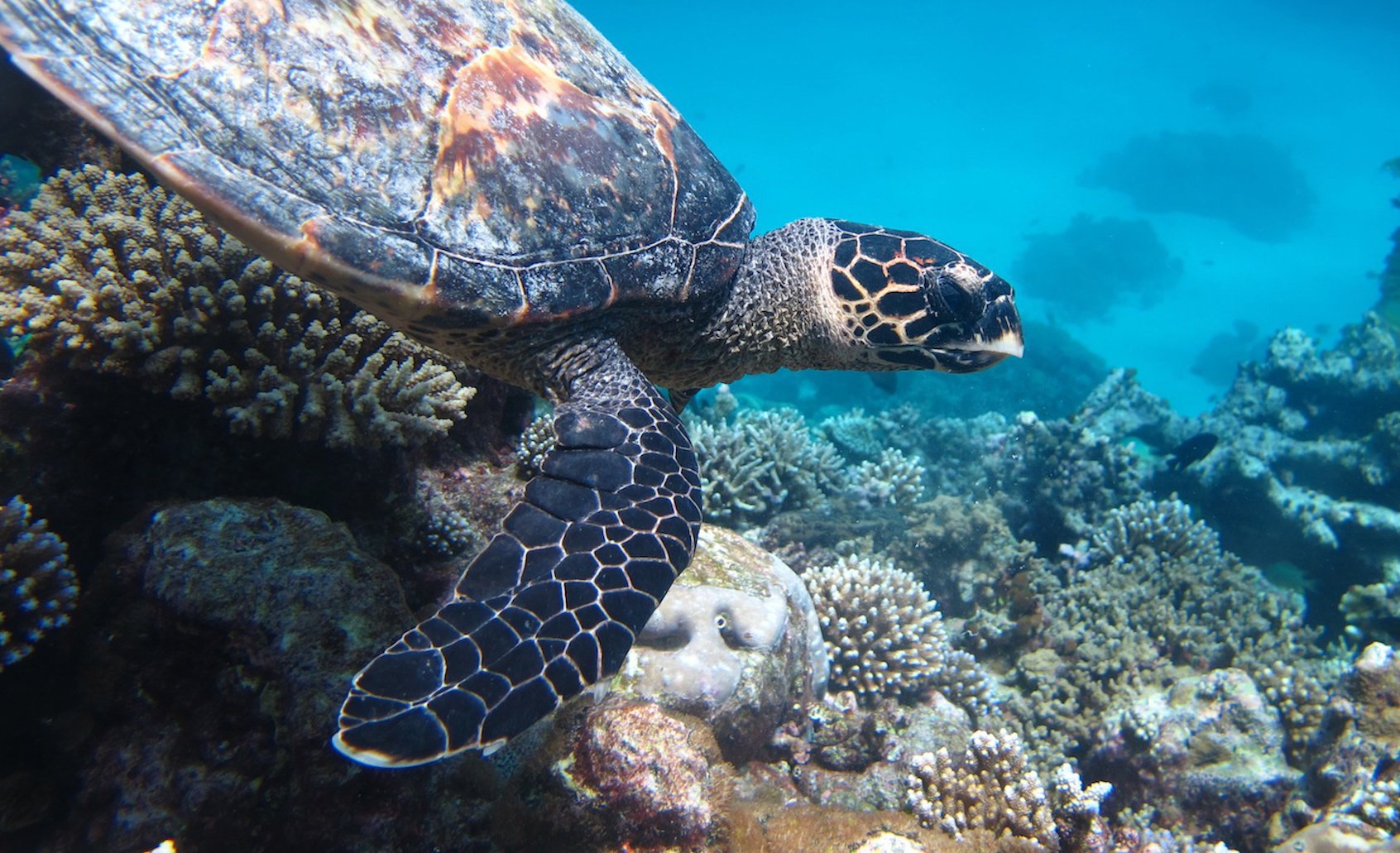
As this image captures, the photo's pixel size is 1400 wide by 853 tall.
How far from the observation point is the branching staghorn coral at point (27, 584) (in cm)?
200

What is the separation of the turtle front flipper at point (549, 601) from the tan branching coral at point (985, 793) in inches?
87.3

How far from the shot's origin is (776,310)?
3518 millimetres

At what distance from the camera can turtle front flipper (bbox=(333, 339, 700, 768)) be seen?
155 centimetres

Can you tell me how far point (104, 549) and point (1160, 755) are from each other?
5825mm

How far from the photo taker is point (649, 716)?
2.44m

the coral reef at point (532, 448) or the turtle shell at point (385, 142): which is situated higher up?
the turtle shell at point (385, 142)

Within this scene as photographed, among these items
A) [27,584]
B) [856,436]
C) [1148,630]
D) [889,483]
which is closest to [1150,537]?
[1148,630]

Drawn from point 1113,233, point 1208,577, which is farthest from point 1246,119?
point 1208,577

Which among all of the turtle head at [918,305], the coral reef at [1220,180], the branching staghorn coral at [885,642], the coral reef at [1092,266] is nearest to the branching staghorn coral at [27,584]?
the turtle head at [918,305]

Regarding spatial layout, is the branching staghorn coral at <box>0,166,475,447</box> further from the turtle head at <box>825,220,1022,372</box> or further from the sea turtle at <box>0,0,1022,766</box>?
the turtle head at <box>825,220,1022,372</box>

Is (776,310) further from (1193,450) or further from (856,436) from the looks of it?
(1193,450)

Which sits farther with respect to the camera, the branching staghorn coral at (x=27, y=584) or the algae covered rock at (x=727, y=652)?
the algae covered rock at (x=727, y=652)

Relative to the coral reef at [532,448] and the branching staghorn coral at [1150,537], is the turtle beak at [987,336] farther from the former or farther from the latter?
the branching staghorn coral at [1150,537]

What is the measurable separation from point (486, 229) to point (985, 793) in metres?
3.63
